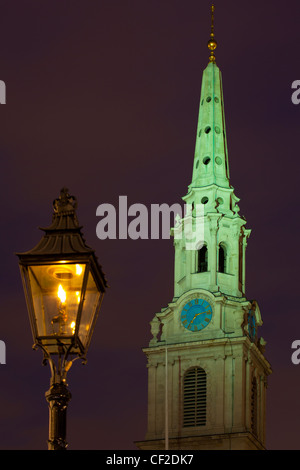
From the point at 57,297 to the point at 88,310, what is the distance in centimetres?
55

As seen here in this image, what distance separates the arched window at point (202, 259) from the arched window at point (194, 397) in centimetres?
863

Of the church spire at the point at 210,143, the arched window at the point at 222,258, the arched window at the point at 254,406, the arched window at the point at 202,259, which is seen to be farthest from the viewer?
the church spire at the point at 210,143

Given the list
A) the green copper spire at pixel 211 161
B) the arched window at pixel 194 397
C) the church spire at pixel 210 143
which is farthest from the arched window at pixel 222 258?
the arched window at pixel 194 397

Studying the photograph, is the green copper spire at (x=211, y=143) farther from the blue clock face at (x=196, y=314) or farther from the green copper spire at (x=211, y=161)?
the blue clock face at (x=196, y=314)

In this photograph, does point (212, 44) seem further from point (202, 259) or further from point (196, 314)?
point (196, 314)

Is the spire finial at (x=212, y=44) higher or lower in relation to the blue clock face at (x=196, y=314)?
higher

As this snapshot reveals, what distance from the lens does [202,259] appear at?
128m

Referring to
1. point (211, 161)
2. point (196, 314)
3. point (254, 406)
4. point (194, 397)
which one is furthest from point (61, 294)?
point (211, 161)

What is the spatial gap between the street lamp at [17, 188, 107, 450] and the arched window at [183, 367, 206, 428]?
96.9 meters

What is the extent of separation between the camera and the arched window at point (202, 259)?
127 meters

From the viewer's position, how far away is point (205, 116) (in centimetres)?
13275

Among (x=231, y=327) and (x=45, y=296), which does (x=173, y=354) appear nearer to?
(x=231, y=327)

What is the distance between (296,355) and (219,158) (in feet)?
66.1
